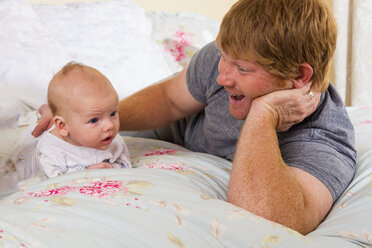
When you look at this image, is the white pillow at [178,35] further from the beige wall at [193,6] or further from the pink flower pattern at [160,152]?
the pink flower pattern at [160,152]

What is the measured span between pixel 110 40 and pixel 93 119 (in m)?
1.13

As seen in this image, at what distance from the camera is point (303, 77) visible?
114 cm

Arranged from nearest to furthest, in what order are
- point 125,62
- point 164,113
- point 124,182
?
1. point 124,182
2. point 164,113
3. point 125,62

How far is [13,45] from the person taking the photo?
6.24ft

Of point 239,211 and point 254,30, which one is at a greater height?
point 254,30

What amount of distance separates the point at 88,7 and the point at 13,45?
493 millimetres

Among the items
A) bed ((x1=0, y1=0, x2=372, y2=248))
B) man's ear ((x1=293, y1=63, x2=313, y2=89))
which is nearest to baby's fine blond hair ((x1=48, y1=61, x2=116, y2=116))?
bed ((x1=0, y1=0, x2=372, y2=248))

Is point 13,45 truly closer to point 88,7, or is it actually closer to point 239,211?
point 88,7

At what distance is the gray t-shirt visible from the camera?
43.9 inches

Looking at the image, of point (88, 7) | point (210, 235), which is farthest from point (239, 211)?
point (88, 7)

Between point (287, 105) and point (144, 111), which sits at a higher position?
point (287, 105)

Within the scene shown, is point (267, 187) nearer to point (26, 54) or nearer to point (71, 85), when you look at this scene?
point (71, 85)

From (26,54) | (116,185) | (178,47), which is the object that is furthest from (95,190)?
(178,47)

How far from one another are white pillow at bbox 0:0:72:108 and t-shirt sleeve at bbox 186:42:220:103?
657mm
